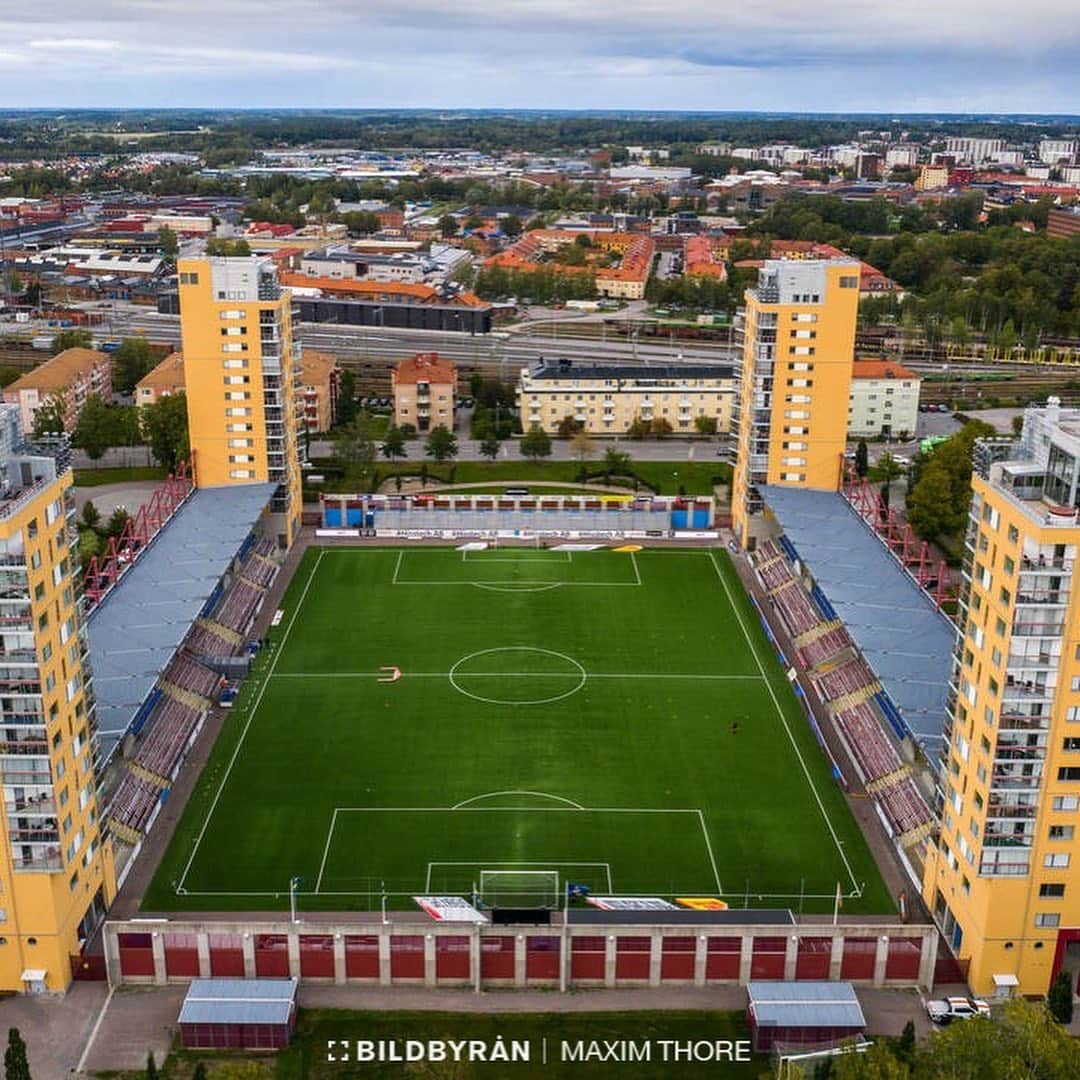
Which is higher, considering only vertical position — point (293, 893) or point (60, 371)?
point (60, 371)

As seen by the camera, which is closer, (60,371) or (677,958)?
(677,958)

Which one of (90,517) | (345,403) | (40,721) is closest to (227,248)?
(345,403)

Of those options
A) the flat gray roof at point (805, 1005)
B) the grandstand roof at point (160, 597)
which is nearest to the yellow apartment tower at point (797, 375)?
→ the grandstand roof at point (160, 597)

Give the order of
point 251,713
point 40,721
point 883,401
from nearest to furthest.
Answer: point 40,721
point 251,713
point 883,401

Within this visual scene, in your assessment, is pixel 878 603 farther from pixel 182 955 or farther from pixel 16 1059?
pixel 16 1059

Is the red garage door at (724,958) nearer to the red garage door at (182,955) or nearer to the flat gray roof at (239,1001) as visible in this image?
the flat gray roof at (239,1001)
